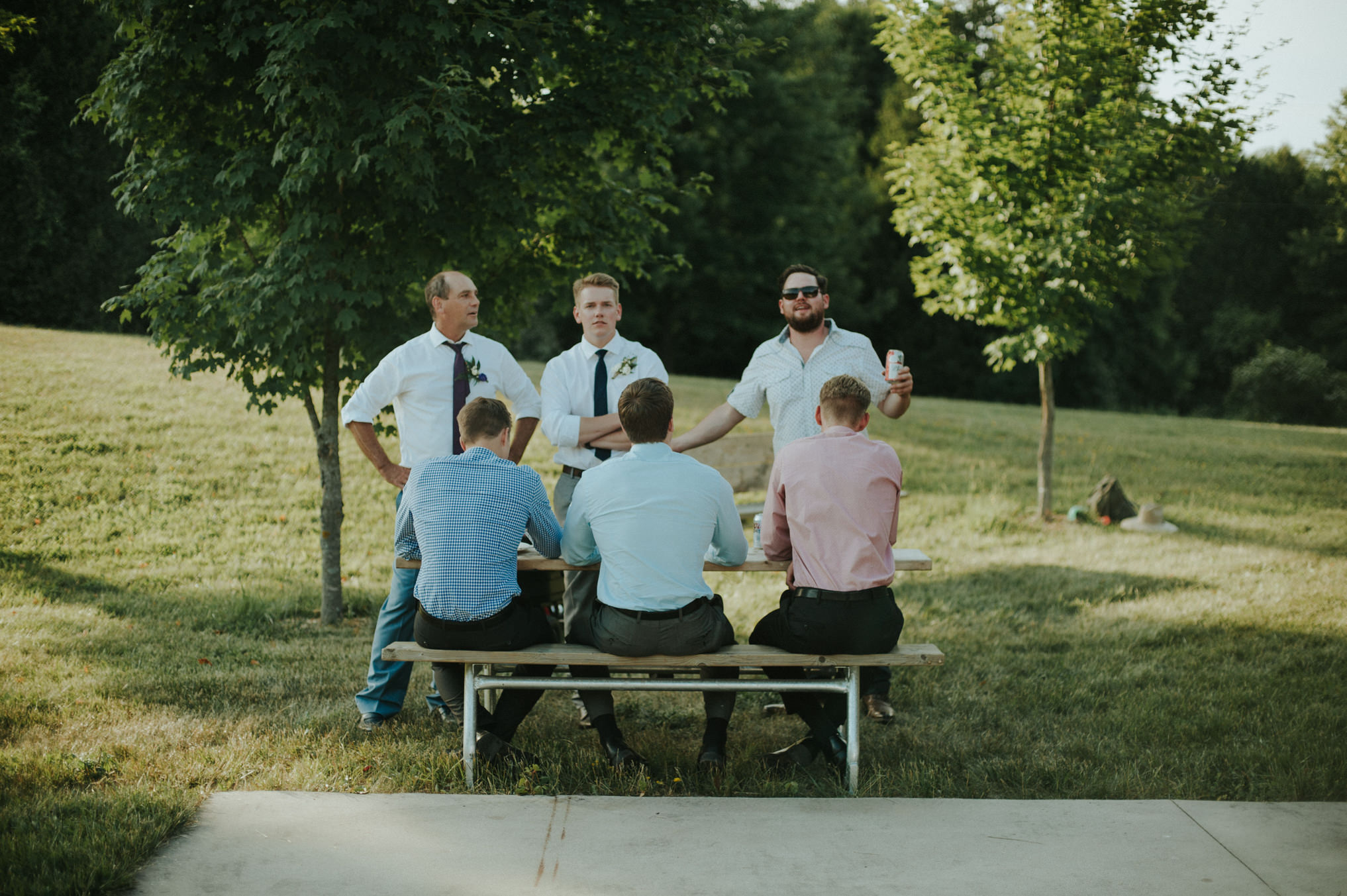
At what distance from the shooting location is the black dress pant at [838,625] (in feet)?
14.2

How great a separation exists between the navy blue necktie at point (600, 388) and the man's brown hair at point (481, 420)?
87cm

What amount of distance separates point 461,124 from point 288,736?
10.5 ft

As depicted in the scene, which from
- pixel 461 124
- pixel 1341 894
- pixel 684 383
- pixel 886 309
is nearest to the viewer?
pixel 1341 894

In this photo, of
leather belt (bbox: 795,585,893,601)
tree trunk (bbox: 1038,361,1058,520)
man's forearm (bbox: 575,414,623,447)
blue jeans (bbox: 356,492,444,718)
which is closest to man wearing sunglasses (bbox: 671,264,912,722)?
man's forearm (bbox: 575,414,623,447)

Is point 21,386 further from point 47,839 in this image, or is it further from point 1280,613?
point 1280,613

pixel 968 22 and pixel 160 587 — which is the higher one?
pixel 968 22

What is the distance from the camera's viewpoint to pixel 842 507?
4301mm

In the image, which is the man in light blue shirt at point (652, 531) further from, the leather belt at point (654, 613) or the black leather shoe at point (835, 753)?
the black leather shoe at point (835, 753)

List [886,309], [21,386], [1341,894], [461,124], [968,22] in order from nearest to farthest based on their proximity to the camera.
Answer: [1341,894], [461,124], [21,386], [886,309], [968,22]

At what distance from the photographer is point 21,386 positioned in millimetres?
12156

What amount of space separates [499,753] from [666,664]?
860 mm

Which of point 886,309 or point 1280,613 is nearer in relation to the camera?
point 1280,613

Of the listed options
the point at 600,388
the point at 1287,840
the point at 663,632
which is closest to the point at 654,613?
the point at 663,632

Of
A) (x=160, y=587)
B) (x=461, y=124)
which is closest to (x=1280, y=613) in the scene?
(x=461, y=124)
